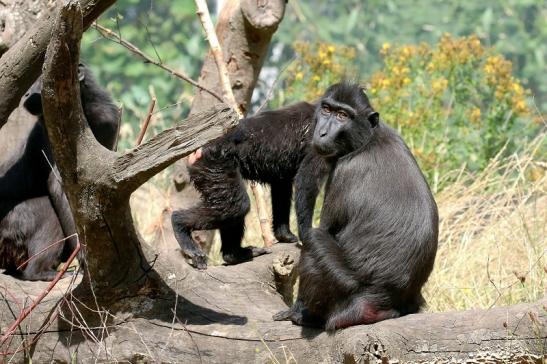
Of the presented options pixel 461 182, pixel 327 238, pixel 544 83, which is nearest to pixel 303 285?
pixel 327 238

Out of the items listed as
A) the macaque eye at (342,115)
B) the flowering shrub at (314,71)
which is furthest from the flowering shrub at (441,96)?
the macaque eye at (342,115)

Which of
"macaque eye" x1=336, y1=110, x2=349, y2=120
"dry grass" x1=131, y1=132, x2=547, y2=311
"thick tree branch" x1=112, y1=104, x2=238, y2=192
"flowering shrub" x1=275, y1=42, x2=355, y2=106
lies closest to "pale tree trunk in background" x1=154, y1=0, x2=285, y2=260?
"dry grass" x1=131, y1=132, x2=547, y2=311

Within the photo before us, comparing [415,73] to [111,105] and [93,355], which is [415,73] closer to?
[111,105]

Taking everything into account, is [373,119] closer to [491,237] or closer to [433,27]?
[491,237]

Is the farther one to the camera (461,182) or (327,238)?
(461,182)

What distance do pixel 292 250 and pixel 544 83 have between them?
63.6ft

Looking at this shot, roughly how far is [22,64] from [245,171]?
103 inches

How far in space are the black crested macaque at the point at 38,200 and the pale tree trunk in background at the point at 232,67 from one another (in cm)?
106

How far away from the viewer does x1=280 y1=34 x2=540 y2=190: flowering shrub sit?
10445mm

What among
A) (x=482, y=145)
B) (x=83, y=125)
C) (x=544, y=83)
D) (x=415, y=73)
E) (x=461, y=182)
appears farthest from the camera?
(x=544, y=83)

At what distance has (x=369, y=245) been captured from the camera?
5.21m

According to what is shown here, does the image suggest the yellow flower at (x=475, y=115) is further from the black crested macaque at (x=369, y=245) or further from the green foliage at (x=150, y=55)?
the green foliage at (x=150, y=55)

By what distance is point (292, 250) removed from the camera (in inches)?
275

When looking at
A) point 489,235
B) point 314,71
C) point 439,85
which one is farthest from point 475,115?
point 489,235
